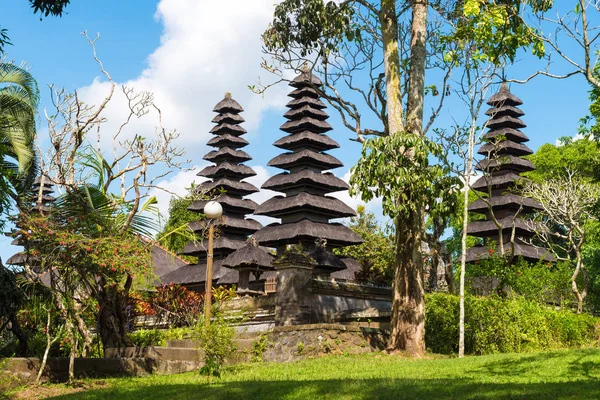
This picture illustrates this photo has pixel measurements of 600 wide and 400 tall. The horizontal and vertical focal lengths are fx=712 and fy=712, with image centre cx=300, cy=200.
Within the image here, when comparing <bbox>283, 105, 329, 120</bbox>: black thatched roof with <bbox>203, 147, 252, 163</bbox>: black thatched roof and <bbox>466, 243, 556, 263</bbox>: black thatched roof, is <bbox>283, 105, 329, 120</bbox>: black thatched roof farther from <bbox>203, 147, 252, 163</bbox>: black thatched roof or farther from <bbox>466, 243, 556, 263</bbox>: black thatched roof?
<bbox>466, 243, 556, 263</bbox>: black thatched roof

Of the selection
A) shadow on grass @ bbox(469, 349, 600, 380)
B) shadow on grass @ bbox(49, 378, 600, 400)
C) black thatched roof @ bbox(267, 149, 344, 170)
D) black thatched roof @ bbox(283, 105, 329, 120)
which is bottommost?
shadow on grass @ bbox(49, 378, 600, 400)

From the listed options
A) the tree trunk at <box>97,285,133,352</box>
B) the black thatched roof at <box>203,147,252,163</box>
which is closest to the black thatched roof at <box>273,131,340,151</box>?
the black thatched roof at <box>203,147,252,163</box>

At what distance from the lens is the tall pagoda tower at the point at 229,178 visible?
40.3 meters

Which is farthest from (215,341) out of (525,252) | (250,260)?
(525,252)

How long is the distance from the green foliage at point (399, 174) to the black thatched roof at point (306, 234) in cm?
1825

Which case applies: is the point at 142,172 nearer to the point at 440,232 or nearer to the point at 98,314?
the point at 98,314

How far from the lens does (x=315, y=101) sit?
→ 38.2m

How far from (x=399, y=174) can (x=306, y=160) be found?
22.1 metres

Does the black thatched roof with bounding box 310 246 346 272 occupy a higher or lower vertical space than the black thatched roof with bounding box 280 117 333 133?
lower

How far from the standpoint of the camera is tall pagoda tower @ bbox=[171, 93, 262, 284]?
40281 millimetres

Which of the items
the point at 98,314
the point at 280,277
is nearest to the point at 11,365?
the point at 98,314

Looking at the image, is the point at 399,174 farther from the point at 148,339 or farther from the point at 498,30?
the point at 148,339

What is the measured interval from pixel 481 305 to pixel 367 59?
7.22 m

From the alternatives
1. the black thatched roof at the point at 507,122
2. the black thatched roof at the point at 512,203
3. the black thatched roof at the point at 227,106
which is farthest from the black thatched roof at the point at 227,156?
the black thatched roof at the point at 507,122
